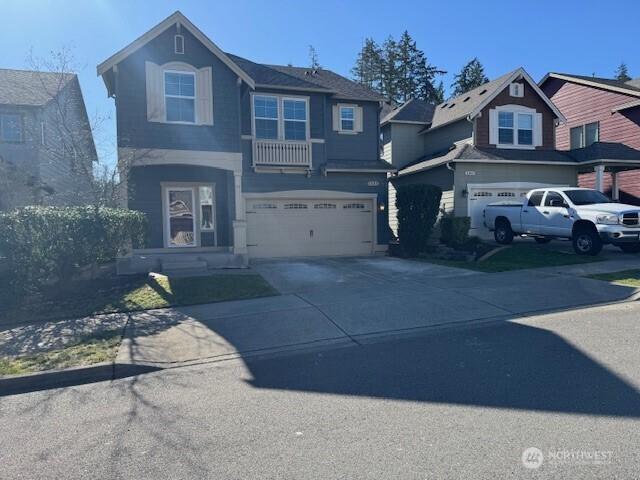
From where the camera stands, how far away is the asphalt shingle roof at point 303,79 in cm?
1702

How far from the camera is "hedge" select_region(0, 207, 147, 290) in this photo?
871cm

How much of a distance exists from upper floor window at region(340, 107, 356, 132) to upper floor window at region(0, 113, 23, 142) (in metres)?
14.2

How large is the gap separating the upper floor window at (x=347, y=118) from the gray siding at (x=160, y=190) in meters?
5.41

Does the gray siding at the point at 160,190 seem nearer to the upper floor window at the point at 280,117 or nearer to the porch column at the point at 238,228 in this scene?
the porch column at the point at 238,228

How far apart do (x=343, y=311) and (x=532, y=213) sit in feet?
32.8

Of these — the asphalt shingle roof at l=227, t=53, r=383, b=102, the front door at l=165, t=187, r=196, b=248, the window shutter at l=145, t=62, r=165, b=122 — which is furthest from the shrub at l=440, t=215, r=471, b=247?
the window shutter at l=145, t=62, r=165, b=122

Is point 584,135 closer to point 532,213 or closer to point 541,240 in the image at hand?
point 541,240

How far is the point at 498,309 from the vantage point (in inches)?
314

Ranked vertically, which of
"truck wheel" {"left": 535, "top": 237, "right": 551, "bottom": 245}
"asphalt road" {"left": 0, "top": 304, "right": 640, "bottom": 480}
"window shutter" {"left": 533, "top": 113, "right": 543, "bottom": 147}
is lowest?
"asphalt road" {"left": 0, "top": 304, "right": 640, "bottom": 480}

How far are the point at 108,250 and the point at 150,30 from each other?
706 centimetres

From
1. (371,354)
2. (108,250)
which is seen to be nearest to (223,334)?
(371,354)

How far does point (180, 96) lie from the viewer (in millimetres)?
14016

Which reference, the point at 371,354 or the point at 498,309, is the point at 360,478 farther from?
the point at 498,309

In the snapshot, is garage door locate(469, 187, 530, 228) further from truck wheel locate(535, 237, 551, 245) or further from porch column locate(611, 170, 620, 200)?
porch column locate(611, 170, 620, 200)
